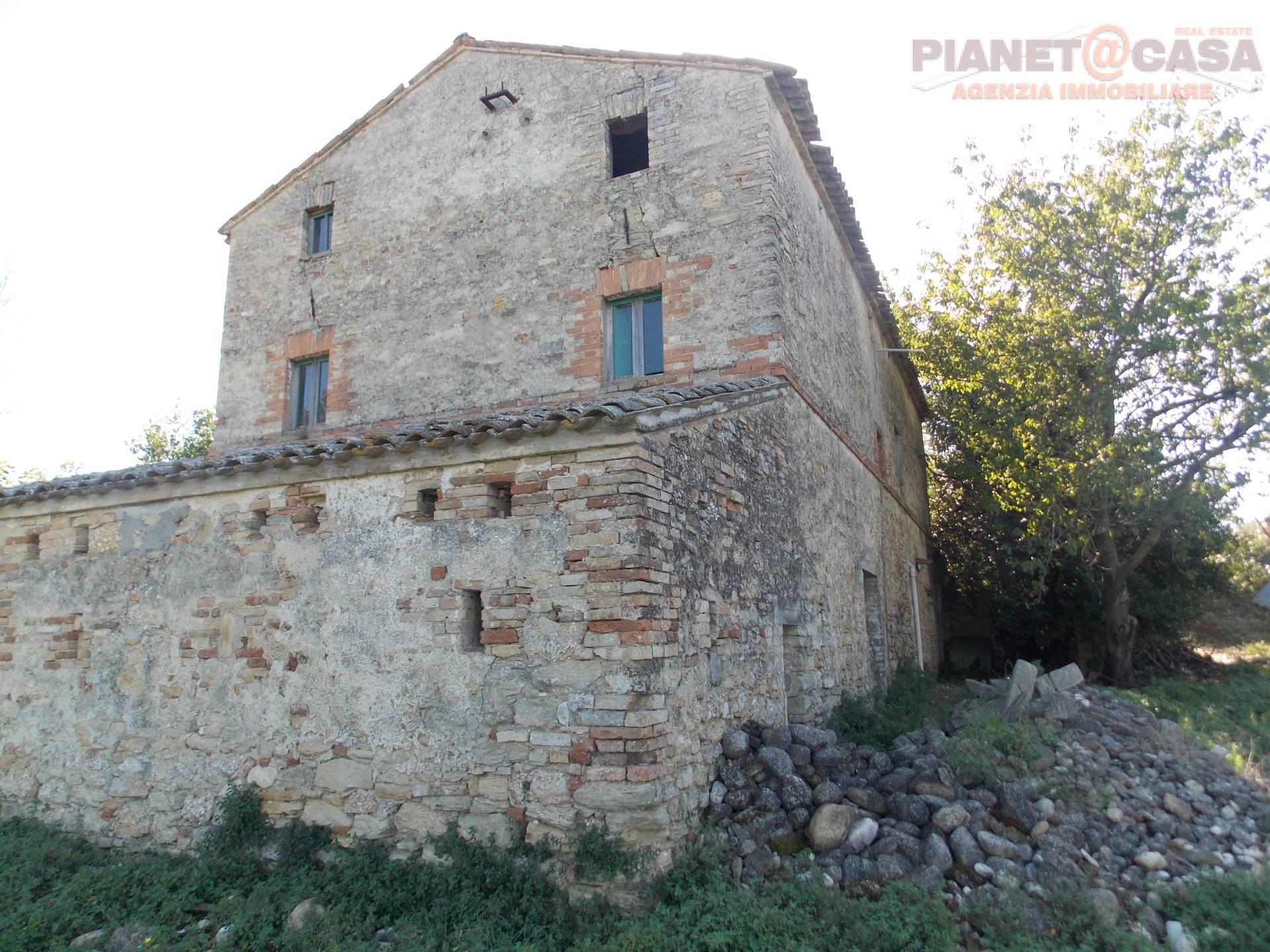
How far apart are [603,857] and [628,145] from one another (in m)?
7.87

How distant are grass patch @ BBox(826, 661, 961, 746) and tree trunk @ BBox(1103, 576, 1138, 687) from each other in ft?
8.79

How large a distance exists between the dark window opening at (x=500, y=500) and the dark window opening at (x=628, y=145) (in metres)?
5.12

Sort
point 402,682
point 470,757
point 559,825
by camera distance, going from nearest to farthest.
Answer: point 559,825, point 470,757, point 402,682

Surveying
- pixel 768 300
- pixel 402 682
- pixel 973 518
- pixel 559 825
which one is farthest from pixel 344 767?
pixel 973 518

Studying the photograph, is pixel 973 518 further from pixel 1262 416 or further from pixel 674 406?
pixel 674 406

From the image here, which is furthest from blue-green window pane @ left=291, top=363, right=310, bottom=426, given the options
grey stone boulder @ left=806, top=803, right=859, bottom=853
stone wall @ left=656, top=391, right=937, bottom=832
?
grey stone boulder @ left=806, top=803, right=859, bottom=853

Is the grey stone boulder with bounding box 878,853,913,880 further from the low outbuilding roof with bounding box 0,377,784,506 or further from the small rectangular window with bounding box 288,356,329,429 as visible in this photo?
the small rectangular window with bounding box 288,356,329,429

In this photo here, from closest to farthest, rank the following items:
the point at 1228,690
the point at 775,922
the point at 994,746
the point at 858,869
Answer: the point at 775,922, the point at 858,869, the point at 994,746, the point at 1228,690

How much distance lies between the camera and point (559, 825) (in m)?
5.13

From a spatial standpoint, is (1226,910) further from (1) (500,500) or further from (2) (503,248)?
(2) (503,248)

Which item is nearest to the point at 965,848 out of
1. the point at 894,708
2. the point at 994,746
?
the point at 994,746

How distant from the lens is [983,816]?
18.8 ft

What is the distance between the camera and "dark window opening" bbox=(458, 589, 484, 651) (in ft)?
18.8

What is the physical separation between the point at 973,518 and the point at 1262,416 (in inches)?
254
